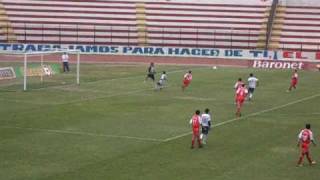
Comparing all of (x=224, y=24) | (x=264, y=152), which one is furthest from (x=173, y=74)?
(x=264, y=152)

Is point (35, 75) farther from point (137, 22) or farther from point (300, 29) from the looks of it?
point (300, 29)

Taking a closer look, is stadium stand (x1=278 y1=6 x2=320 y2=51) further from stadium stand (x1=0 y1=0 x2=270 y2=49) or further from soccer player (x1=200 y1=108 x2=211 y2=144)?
soccer player (x1=200 y1=108 x2=211 y2=144)

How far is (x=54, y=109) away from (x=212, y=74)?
24.5 meters

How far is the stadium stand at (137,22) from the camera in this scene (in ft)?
231

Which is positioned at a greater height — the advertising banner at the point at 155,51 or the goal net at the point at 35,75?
the advertising banner at the point at 155,51

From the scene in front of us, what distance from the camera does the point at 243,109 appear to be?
114 ft

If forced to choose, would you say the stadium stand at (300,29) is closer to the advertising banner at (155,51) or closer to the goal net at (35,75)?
the advertising banner at (155,51)

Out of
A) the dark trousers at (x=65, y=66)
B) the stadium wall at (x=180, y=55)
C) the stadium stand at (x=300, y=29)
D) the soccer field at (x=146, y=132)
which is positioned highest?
the stadium stand at (x=300, y=29)

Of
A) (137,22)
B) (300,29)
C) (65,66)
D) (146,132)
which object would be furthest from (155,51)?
(146,132)

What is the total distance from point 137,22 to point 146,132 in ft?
154

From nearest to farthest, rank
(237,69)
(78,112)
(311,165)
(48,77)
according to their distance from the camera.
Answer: (311,165) → (78,112) → (48,77) → (237,69)

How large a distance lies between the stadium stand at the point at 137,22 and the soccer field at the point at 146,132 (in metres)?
24.2

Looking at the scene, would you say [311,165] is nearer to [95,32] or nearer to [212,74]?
[212,74]

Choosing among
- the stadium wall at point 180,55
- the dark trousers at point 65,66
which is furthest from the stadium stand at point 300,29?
the dark trousers at point 65,66
